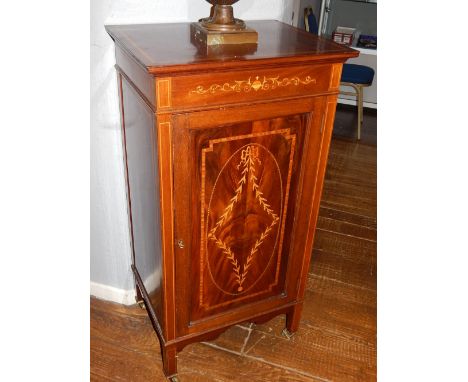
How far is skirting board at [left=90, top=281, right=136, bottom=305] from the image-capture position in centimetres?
203

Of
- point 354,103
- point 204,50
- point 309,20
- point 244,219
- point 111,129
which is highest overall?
point 204,50

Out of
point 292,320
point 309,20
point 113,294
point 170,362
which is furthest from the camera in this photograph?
point 309,20

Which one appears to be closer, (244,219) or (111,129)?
(244,219)

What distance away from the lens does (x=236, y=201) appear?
1414mm

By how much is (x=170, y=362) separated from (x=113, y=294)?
54 cm

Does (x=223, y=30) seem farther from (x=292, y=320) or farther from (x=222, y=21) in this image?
(x=292, y=320)

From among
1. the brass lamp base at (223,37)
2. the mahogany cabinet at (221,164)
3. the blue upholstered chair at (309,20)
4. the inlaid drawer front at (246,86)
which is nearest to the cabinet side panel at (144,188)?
the mahogany cabinet at (221,164)

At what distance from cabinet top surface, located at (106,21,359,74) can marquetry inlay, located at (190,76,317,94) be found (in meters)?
0.06

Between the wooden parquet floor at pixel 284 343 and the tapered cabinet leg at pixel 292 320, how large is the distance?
0.03m

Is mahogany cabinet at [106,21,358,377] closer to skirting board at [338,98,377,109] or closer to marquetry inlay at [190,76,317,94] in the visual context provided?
marquetry inlay at [190,76,317,94]

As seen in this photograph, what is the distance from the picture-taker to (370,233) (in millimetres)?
2680

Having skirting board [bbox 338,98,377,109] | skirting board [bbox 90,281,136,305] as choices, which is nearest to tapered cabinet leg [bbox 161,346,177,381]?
skirting board [bbox 90,281,136,305]

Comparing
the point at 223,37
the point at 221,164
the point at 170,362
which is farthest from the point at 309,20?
the point at 170,362
